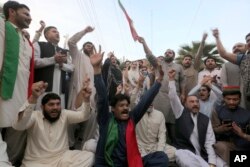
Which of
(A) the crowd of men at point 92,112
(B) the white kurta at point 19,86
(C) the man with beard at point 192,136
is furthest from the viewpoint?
(C) the man with beard at point 192,136

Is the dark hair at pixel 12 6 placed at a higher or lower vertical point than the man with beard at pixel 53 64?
higher

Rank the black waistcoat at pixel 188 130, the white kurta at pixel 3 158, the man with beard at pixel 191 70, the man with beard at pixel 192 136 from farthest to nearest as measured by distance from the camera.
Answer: the man with beard at pixel 191 70 → the black waistcoat at pixel 188 130 → the man with beard at pixel 192 136 → the white kurta at pixel 3 158

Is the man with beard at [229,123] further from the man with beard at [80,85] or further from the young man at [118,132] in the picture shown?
the man with beard at [80,85]

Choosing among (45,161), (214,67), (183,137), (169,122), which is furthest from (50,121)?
(214,67)

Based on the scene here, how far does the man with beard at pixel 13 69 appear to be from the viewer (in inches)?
149

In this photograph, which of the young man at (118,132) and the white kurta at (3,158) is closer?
the white kurta at (3,158)

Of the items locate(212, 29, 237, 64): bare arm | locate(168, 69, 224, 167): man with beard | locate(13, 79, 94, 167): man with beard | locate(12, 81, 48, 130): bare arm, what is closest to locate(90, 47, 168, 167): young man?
locate(13, 79, 94, 167): man with beard

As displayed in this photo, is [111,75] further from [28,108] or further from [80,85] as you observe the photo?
[28,108]

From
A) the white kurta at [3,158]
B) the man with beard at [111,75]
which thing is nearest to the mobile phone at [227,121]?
the man with beard at [111,75]

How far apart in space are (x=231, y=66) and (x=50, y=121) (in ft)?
10.0

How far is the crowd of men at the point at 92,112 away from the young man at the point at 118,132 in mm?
12

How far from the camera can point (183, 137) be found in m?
4.93

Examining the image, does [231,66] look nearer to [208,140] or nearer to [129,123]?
[208,140]

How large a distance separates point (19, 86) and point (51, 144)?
83 centimetres
